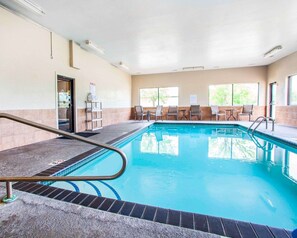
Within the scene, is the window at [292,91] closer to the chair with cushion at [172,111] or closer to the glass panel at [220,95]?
the glass panel at [220,95]

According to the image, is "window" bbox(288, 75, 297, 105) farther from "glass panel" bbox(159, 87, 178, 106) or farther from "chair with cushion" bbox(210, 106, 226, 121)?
"glass panel" bbox(159, 87, 178, 106)

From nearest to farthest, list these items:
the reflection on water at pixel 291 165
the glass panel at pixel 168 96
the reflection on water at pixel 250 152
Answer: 1. the reflection on water at pixel 291 165
2. the reflection on water at pixel 250 152
3. the glass panel at pixel 168 96

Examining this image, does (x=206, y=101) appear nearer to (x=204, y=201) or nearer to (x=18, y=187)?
(x=204, y=201)

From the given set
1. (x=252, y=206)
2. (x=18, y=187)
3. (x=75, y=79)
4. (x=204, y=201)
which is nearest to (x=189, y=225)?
(x=204, y=201)

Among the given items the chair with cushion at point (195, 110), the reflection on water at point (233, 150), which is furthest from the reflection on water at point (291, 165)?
the chair with cushion at point (195, 110)

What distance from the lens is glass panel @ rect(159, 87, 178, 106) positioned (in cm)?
1022

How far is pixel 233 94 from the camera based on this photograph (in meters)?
9.36

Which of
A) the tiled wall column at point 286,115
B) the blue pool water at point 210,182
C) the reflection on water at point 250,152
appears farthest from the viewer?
the tiled wall column at point 286,115

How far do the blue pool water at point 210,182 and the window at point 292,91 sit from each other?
3.76 metres

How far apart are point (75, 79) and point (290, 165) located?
18.7ft

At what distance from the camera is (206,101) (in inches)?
383

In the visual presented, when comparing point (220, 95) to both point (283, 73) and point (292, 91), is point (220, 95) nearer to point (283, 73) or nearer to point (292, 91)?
point (283, 73)

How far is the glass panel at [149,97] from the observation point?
10.6 m

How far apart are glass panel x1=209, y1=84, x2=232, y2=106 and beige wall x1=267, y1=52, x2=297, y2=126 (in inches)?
77.4
